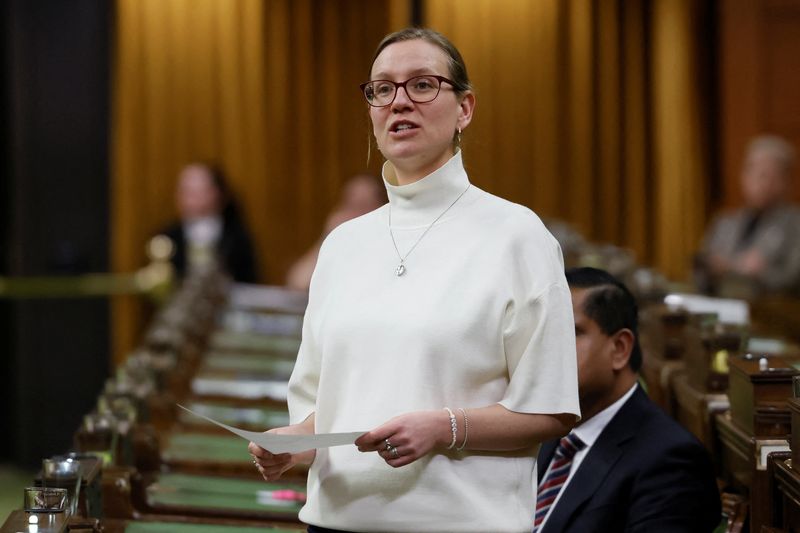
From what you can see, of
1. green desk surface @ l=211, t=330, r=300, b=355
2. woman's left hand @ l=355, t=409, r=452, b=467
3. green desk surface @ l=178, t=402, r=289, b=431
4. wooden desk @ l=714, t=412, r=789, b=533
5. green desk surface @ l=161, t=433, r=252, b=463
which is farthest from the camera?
green desk surface @ l=211, t=330, r=300, b=355

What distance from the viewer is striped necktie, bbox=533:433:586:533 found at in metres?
2.66

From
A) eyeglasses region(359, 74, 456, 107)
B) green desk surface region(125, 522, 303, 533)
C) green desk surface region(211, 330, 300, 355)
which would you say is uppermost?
eyeglasses region(359, 74, 456, 107)

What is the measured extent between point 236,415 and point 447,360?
2619 mm

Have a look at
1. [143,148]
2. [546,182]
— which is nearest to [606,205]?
[546,182]

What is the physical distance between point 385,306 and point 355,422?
0.16 metres

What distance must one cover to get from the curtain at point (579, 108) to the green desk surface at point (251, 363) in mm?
3901

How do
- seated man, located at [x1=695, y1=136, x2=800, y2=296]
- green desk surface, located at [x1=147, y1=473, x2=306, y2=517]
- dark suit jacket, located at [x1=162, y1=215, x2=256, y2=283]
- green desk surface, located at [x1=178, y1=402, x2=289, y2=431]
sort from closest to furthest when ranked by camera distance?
green desk surface, located at [x1=147, y1=473, x2=306, y2=517] < green desk surface, located at [x1=178, y1=402, x2=289, y2=431] < seated man, located at [x1=695, y1=136, x2=800, y2=296] < dark suit jacket, located at [x1=162, y1=215, x2=256, y2=283]

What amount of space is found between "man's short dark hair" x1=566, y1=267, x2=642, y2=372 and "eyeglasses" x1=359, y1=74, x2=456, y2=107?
3.11 ft

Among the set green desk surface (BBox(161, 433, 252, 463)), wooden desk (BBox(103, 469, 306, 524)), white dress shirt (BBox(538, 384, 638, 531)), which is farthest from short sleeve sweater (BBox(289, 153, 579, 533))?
green desk surface (BBox(161, 433, 252, 463))

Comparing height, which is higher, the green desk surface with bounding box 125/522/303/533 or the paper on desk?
the paper on desk

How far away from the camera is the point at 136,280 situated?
8820 mm

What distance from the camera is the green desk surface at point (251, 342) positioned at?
18.4ft

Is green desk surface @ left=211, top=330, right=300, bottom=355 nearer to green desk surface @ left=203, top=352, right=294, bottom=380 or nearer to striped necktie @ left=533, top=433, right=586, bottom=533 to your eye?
green desk surface @ left=203, top=352, right=294, bottom=380

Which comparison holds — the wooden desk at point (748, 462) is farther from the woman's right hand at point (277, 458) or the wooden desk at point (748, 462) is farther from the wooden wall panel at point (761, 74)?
the wooden wall panel at point (761, 74)
